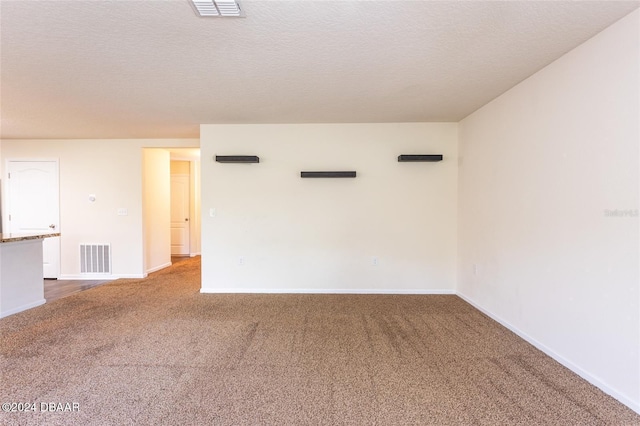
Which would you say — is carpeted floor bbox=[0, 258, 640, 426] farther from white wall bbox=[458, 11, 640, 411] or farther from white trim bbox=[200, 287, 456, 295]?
white trim bbox=[200, 287, 456, 295]

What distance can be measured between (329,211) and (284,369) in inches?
97.0

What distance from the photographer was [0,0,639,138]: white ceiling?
1.81 meters

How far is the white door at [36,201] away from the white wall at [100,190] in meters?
0.13

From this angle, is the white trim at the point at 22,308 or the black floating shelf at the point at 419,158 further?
the black floating shelf at the point at 419,158

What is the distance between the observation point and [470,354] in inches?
101

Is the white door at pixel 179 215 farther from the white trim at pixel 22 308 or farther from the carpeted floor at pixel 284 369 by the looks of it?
the carpeted floor at pixel 284 369

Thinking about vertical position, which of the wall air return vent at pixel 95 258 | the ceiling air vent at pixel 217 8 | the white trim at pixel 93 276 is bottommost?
the white trim at pixel 93 276

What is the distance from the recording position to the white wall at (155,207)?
5352 mm

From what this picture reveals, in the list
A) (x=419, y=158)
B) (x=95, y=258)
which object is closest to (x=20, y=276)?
(x=95, y=258)

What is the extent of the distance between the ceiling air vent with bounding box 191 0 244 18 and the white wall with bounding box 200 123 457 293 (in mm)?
2504

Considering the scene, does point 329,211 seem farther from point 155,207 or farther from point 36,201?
→ point 36,201

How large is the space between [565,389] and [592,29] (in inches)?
103

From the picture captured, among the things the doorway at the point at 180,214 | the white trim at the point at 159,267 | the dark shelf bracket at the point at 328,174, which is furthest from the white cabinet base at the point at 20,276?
the doorway at the point at 180,214

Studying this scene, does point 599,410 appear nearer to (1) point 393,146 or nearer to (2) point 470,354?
(2) point 470,354
